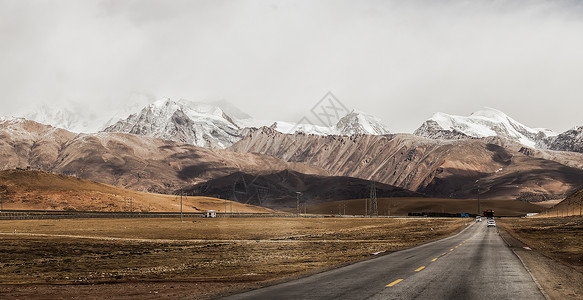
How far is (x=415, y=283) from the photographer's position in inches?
886

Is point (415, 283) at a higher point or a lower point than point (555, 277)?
higher

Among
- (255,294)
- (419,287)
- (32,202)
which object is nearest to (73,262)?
(255,294)

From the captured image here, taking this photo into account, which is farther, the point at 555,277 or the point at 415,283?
the point at 555,277

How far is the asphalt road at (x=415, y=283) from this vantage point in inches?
774

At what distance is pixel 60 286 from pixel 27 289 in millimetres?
1505

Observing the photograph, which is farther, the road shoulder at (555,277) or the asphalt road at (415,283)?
the road shoulder at (555,277)

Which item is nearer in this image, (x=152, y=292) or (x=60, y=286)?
(x=152, y=292)

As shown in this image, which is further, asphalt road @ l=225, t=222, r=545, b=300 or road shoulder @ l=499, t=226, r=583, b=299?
road shoulder @ l=499, t=226, r=583, b=299

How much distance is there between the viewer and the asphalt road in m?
19.7

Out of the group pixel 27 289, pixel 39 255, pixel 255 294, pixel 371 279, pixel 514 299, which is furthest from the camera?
pixel 39 255

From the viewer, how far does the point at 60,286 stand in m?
23.5

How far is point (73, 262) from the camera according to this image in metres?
39.6

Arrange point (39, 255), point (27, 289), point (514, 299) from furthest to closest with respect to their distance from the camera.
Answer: point (39, 255) → point (27, 289) → point (514, 299)

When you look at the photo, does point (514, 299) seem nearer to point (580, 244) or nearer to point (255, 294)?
point (255, 294)
